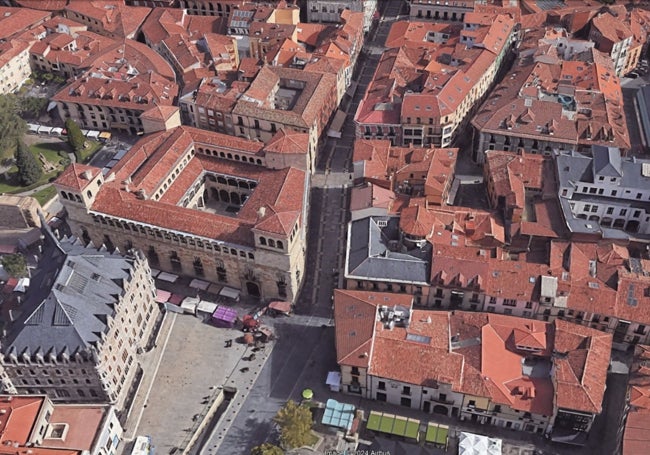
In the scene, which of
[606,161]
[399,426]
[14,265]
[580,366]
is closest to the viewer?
[580,366]

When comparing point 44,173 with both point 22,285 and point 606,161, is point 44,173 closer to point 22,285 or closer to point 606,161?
point 22,285

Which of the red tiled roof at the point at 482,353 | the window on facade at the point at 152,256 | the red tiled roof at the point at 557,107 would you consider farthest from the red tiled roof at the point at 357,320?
the red tiled roof at the point at 557,107

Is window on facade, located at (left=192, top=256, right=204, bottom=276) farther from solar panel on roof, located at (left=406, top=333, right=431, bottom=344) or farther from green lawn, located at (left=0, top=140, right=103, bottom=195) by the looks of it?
green lawn, located at (left=0, top=140, right=103, bottom=195)

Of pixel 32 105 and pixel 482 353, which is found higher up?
pixel 32 105

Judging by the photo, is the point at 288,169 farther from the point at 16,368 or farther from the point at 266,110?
the point at 16,368

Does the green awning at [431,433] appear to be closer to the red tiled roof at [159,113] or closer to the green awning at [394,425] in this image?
the green awning at [394,425]

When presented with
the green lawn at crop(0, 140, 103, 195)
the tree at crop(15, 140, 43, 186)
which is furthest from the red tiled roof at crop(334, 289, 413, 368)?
the tree at crop(15, 140, 43, 186)

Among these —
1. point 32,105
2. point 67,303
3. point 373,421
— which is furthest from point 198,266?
point 32,105
